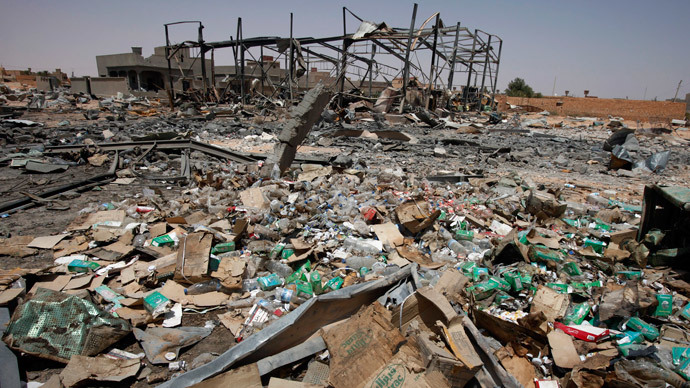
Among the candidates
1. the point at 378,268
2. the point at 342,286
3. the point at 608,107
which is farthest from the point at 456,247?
the point at 608,107

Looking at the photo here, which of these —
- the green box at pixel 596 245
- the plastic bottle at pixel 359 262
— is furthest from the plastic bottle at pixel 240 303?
the green box at pixel 596 245

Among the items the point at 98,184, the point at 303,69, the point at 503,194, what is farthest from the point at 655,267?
the point at 303,69

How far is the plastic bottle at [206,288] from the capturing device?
2.76 metres

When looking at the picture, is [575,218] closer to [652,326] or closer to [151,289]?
[652,326]

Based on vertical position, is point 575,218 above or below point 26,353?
above

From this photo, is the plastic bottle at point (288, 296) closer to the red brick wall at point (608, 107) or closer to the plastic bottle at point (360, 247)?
the plastic bottle at point (360, 247)

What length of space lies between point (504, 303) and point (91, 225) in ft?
14.4

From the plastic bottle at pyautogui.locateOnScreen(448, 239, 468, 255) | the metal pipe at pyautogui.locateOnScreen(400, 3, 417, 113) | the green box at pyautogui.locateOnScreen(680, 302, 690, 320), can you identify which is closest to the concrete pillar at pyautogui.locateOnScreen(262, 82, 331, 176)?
the plastic bottle at pyautogui.locateOnScreen(448, 239, 468, 255)

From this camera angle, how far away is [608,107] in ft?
77.0

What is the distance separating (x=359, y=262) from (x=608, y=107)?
28305mm

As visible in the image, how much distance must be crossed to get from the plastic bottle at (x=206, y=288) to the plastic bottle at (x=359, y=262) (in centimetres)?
112

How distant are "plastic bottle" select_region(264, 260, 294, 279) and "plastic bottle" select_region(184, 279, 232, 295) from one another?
1.47 feet

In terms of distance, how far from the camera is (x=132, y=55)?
29.2m

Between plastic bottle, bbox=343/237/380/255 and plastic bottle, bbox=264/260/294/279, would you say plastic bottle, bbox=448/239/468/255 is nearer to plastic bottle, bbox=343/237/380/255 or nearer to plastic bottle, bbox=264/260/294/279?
plastic bottle, bbox=343/237/380/255
